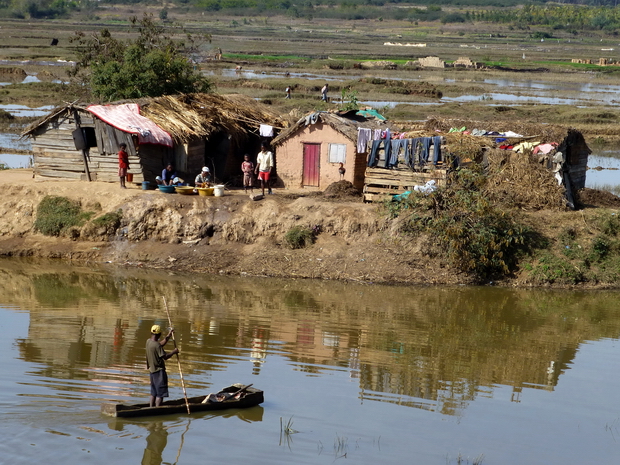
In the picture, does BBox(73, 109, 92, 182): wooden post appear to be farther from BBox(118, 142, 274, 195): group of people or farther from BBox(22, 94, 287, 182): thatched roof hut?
BBox(118, 142, 274, 195): group of people

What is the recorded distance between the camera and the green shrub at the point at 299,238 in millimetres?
20094

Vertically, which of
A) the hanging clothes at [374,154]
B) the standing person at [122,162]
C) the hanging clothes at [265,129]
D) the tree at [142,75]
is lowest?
the standing person at [122,162]

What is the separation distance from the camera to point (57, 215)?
2112 cm

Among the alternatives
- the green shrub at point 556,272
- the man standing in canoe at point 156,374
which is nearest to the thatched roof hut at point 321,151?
the green shrub at point 556,272

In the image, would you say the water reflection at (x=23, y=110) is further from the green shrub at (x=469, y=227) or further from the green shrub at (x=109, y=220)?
the green shrub at (x=469, y=227)

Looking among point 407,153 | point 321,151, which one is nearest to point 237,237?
point 321,151

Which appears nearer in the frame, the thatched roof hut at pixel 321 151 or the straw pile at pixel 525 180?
the straw pile at pixel 525 180

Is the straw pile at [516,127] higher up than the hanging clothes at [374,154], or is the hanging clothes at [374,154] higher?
the straw pile at [516,127]

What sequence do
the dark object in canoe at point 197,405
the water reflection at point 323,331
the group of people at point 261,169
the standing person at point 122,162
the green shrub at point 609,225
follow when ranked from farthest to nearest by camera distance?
the group of people at point 261,169, the standing person at point 122,162, the green shrub at point 609,225, the water reflection at point 323,331, the dark object in canoe at point 197,405

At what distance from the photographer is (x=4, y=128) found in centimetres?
3547

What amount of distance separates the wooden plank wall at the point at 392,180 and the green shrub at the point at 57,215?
755 centimetres

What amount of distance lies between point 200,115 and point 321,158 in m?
3.73

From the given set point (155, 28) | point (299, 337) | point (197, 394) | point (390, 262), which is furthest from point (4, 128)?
point (197, 394)

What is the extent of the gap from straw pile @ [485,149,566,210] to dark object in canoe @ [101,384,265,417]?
Answer: 38.3 ft
